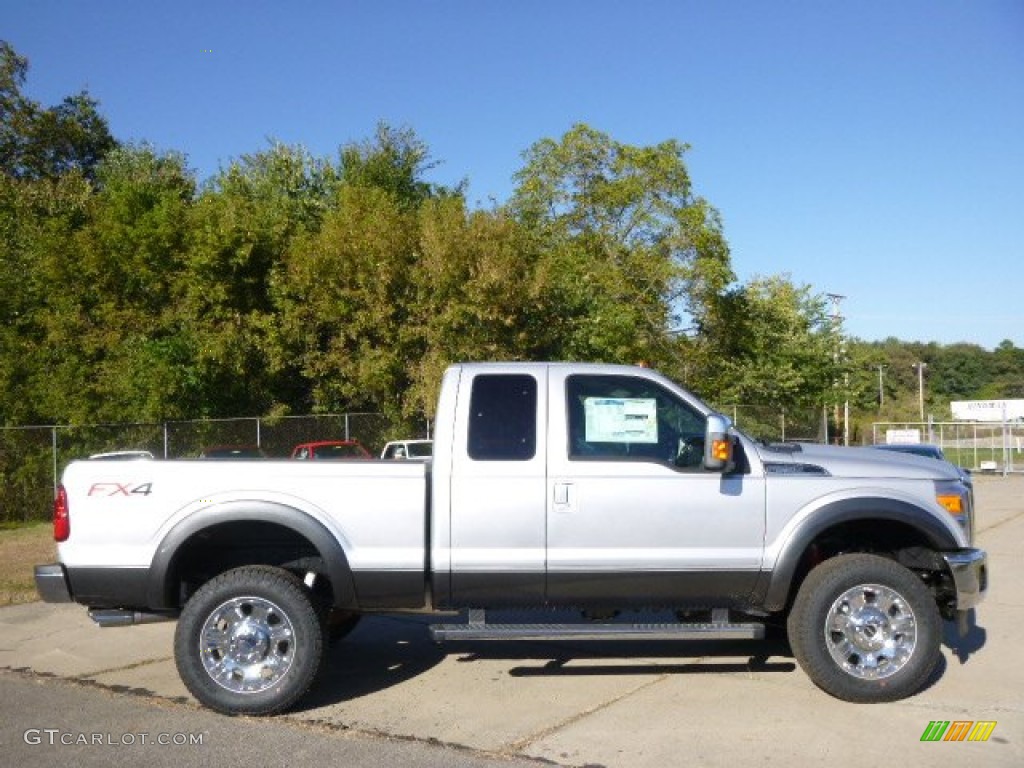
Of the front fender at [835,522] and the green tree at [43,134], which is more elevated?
the green tree at [43,134]

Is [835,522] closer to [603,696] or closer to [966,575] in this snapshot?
[966,575]

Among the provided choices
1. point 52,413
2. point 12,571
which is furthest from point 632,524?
point 52,413

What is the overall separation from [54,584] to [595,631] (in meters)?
3.28

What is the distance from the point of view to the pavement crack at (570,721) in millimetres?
5585

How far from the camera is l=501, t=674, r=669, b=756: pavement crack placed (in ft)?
18.3

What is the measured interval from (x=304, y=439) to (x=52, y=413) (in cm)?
532

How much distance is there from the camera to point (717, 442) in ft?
19.6

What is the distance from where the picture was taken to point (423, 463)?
20.8ft

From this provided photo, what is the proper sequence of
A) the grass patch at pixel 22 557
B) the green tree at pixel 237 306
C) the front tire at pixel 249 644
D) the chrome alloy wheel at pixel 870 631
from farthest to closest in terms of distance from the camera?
the green tree at pixel 237 306 < the grass patch at pixel 22 557 < the chrome alloy wheel at pixel 870 631 < the front tire at pixel 249 644

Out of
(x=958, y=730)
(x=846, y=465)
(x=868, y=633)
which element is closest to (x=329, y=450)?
(x=846, y=465)

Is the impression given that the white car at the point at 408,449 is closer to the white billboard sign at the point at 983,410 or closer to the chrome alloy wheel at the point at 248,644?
the chrome alloy wheel at the point at 248,644

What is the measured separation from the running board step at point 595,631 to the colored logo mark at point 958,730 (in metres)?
1.05

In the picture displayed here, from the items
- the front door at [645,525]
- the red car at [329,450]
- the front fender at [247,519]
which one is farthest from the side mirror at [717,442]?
the red car at [329,450]

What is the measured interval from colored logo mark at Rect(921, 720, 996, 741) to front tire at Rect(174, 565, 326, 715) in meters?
3.52
